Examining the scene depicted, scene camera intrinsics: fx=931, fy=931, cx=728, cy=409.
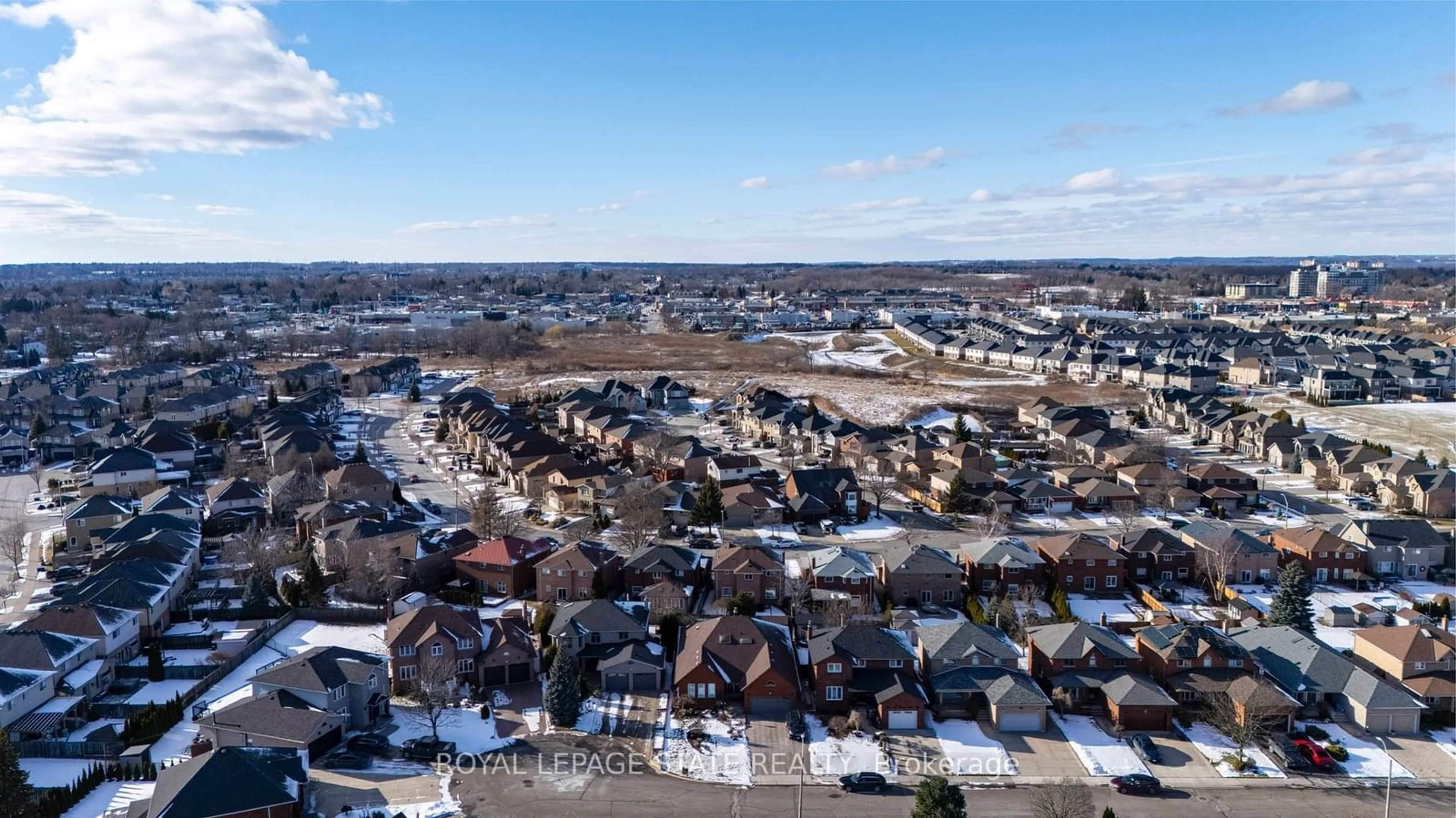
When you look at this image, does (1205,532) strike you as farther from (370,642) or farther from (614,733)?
(370,642)

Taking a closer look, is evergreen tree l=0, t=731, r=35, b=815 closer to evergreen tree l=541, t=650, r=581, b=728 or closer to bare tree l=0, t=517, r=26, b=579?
evergreen tree l=541, t=650, r=581, b=728

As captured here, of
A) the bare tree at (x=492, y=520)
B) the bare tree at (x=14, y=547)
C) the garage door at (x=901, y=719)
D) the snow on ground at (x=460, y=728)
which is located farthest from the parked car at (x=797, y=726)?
the bare tree at (x=14, y=547)

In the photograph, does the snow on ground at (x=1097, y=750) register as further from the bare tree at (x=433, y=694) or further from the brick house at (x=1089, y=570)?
the bare tree at (x=433, y=694)

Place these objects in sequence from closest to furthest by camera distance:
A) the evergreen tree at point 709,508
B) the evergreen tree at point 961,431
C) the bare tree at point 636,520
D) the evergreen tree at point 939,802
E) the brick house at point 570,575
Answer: the evergreen tree at point 939,802 < the brick house at point 570,575 < the bare tree at point 636,520 < the evergreen tree at point 709,508 < the evergreen tree at point 961,431

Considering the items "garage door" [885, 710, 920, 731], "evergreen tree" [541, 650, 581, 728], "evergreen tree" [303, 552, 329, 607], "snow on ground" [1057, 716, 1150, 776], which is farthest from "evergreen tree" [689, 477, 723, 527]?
"snow on ground" [1057, 716, 1150, 776]

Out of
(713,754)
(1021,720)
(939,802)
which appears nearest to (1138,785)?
(1021,720)
